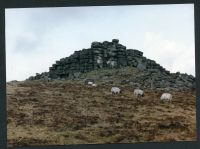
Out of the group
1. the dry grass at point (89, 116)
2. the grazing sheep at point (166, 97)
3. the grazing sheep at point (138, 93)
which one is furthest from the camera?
the grazing sheep at point (166, 97)

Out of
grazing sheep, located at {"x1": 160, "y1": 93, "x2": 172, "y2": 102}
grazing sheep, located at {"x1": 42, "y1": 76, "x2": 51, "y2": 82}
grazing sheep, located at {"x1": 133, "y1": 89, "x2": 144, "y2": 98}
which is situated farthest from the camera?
grazing sheep, located at {"x1": 160, "y1": 93, "x2": 172, "y2": 102}

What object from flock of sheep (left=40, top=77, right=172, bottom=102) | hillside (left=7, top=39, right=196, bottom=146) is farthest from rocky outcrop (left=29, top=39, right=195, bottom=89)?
flock of sheep (left=40, top=77, right=172, bottom=102)

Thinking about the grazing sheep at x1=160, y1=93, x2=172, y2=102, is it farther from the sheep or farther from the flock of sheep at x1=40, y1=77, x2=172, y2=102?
the sheep

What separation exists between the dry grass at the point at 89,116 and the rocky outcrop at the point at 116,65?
22 cm

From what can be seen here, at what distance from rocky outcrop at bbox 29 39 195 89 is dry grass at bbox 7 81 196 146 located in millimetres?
220

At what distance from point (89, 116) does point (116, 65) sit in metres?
1.18

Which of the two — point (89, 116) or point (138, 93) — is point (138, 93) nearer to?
point (138, 93)

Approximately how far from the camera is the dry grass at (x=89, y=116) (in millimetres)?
10797

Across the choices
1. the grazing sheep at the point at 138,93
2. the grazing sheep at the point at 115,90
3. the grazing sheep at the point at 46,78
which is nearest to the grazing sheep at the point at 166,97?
the grazing sheep at the point at 138,93

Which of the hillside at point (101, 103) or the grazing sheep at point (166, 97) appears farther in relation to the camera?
the grazing sheep at point (166, 97)

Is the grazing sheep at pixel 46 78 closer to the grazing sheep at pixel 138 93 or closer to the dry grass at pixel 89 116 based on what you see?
the dry grass at pixel 89 116

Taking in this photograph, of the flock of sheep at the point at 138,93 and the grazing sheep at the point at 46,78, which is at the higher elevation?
the grazing sheep at the point at 46,78

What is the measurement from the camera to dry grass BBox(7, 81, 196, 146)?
35.4ft

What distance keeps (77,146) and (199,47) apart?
2.68 meters
